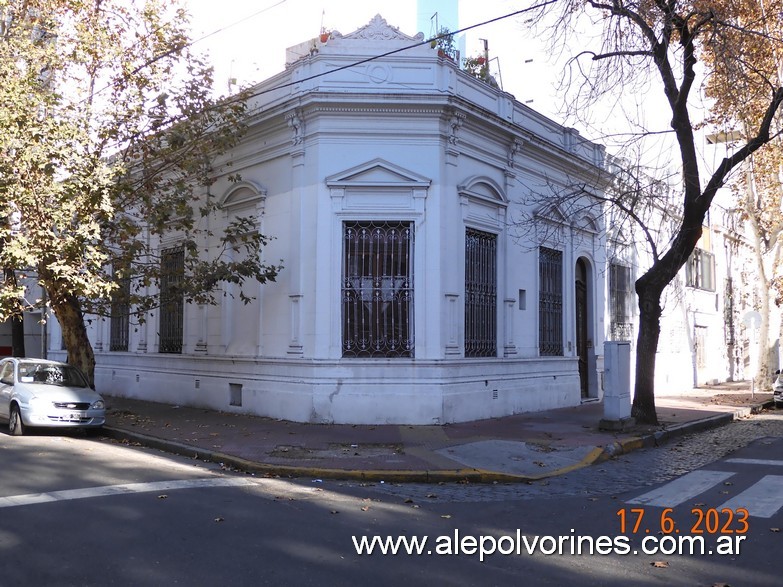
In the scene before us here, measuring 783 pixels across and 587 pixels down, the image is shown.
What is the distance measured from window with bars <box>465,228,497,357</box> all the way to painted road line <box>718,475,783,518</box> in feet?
22.2

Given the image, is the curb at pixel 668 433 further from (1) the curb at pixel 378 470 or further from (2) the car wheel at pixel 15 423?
(2) the car wheel at pixel 15 423

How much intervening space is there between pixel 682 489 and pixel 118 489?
6.79m

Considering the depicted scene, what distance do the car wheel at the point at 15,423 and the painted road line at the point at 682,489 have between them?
10.4 m

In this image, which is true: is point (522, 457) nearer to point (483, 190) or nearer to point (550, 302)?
point (483, 190)

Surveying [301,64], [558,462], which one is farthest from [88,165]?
[558,462]

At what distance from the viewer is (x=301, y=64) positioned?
14.2 m

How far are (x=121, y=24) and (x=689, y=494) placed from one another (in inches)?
543

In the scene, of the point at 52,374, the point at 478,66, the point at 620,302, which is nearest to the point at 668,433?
the point at 620,302

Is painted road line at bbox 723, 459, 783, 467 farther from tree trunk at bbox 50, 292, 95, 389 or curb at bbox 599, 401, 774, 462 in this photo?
tree trunk at bbox 50, 292, 95, 389

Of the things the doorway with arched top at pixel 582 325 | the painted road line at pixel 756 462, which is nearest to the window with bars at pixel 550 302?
the doorway with arched top at pixel 582 325

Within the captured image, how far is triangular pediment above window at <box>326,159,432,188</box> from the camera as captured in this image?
13.6m

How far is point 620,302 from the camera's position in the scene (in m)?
21.7

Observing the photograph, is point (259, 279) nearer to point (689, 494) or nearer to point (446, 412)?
point (446, 412)

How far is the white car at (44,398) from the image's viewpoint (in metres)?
12.1
